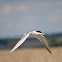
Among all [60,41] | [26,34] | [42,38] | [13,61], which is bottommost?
[60,41]

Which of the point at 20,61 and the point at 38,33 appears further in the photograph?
the point at 20,61

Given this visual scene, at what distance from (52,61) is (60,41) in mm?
27118

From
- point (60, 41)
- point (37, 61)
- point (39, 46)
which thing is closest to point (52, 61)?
point (37, 61)

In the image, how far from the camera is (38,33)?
12.1 meters

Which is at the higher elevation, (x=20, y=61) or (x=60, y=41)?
(x=20, y=61)

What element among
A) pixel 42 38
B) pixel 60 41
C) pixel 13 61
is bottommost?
pixel 60 41

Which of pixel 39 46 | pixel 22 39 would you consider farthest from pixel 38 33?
pixel 39 46

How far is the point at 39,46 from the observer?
46.1 meters

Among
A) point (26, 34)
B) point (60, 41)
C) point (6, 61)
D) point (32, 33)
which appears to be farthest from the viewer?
point (60, 41)

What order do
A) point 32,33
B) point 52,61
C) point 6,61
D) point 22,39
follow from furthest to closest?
point 6,61
point 52,61
point 32,33
point 22,39

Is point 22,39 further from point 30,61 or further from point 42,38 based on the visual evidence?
point 30,61

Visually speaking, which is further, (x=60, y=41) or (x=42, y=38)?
(x=60, y=41)

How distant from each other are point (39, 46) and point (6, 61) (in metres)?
18.9

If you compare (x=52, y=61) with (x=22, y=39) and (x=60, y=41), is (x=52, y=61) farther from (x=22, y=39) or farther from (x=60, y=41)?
(x=60, y=41)
